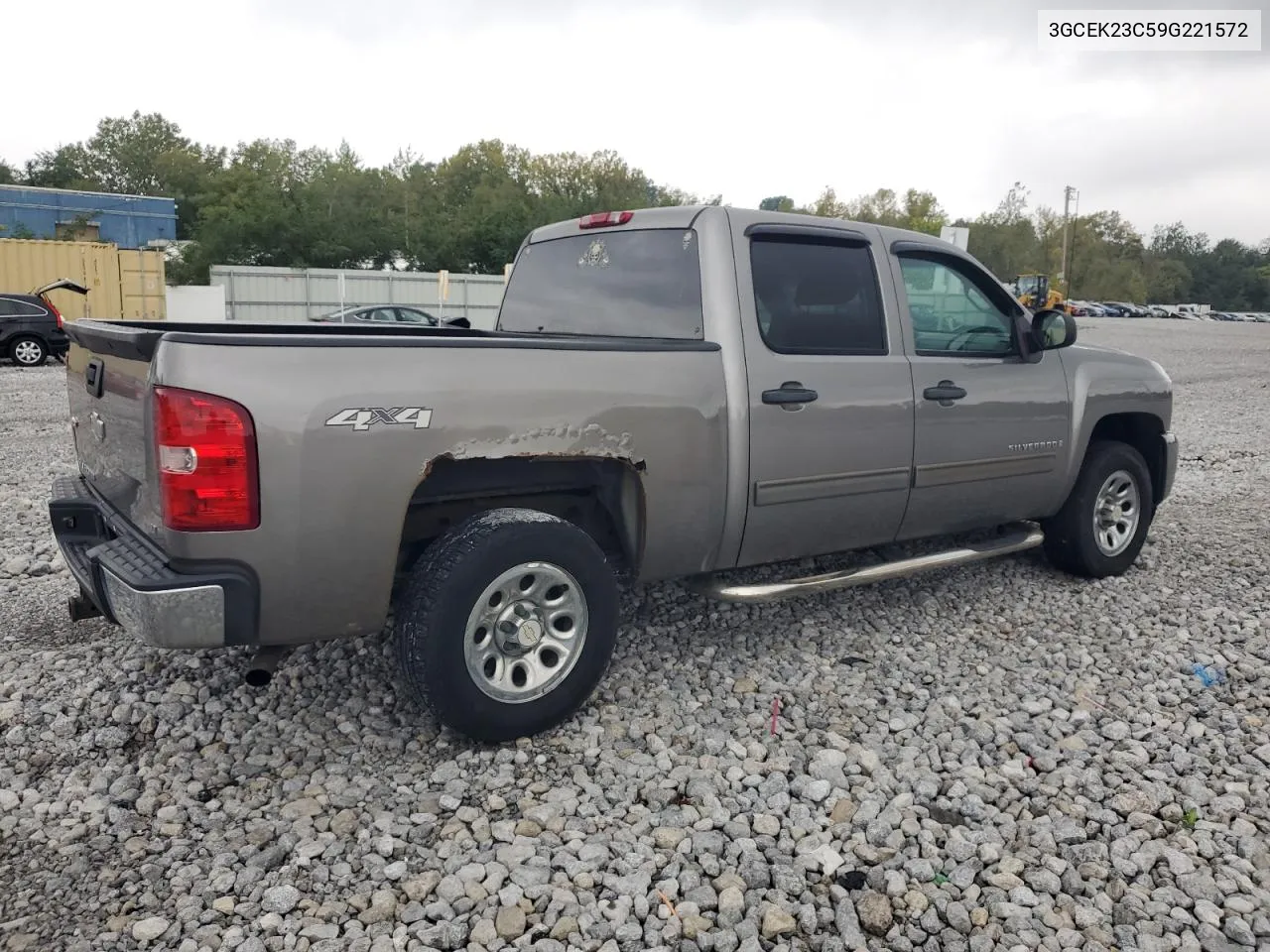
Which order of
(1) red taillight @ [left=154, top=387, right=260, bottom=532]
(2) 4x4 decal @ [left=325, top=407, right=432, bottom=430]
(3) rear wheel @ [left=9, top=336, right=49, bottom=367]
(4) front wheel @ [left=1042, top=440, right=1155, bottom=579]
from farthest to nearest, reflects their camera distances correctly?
(3) rear wheel @ [left=9, top=336, right=49, bottom=367]
(4) front wheel @ [left=1042, top=440, right=1155, bottom=579]
(2) 4x4 decal @ [left=325, top=407, right=432, bottom=430]
(1) red taillight @ [left=154, top=387, right=260, bottom=532]

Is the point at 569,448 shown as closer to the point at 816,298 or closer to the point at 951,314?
the point at 816,298

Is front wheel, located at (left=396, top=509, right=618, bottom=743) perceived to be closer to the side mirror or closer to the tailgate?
the tailgate

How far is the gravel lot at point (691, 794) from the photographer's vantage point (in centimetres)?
261

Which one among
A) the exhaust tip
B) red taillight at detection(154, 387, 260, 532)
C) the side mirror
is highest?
the side mirror

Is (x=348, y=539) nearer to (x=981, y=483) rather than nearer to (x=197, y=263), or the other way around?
(x=981, y=483)

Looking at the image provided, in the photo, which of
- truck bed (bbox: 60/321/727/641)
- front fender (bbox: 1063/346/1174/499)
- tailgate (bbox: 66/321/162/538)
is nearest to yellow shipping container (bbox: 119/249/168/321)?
tailgate (bbox: 66/321/162/538)

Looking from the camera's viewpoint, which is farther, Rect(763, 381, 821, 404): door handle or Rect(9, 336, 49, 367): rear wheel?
Rect(9, 336, 49, 367): rear wheel

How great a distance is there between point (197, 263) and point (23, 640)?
4283 cm

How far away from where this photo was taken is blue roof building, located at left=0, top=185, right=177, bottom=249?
39.5 meters

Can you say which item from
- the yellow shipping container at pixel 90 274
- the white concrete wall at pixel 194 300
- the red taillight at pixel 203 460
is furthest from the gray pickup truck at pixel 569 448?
the white concrete wall at pixel 194 300

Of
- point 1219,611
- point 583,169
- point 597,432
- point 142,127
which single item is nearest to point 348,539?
point 597,432

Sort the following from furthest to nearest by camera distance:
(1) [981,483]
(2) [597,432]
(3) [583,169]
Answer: (3) [583,169] < (1) [981,483] < (2) [597,432]

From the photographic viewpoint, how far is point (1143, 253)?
353 feet

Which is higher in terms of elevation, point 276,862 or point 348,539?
point 348,539
